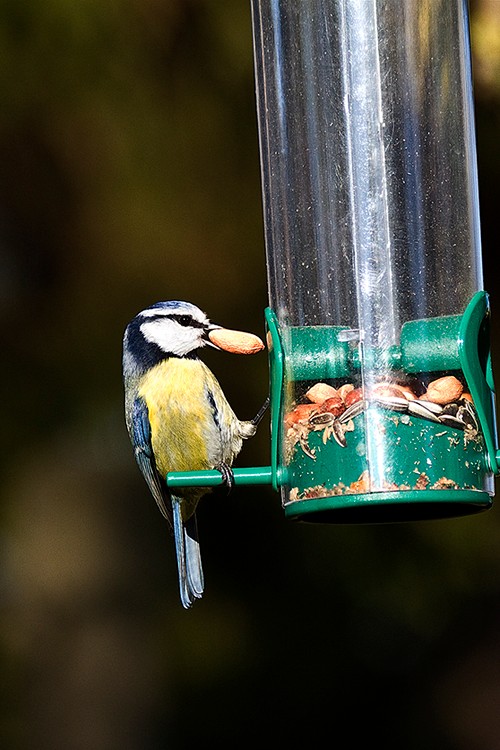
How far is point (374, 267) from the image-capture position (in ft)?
10.6

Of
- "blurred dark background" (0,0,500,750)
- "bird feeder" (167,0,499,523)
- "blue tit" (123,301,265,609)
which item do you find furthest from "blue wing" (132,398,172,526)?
"blurred dark background" (0,0,500,750)

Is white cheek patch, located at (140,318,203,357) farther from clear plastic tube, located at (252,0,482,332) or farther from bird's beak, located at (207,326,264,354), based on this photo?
clear plastic tube, located at (252,0,482,332)

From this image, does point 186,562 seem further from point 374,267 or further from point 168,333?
point 374,267

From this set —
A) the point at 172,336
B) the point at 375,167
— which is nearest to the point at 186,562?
the point at 172,336

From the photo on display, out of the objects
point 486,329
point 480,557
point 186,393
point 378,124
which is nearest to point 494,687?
point 480,557

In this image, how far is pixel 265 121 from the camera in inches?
138

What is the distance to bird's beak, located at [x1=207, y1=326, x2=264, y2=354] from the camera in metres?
3.42

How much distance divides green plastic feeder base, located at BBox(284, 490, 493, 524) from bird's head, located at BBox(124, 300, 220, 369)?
84 centimetres

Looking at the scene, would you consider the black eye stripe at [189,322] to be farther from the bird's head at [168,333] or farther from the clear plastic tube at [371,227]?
the clear plastic tube at [371,227]

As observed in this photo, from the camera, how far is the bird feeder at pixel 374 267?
10.3ft

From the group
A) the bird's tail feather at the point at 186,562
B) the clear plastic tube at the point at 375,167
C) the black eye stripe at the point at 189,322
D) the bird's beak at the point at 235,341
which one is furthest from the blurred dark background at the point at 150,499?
the clear plastic tube at the point at 375,167

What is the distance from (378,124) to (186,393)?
1090 mm

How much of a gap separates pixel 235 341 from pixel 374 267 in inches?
A: 19.6

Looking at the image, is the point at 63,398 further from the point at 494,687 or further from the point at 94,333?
the point at 494,687
